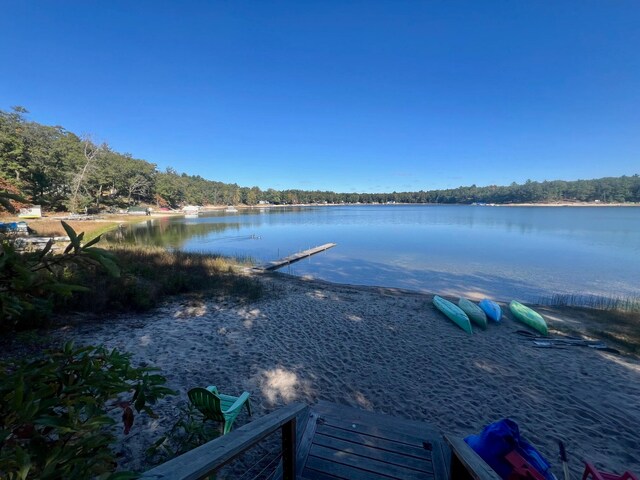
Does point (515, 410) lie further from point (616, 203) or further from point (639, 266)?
point (616, 203)

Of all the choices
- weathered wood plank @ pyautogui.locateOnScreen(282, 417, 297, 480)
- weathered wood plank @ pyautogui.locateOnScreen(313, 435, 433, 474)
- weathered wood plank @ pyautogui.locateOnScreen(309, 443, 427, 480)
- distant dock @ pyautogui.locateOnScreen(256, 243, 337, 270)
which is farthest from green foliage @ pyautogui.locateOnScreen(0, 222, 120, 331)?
distant dock @ pyautogui.locateOnScreen(256, 243, 337, 270)

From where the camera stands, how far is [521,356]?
6242 millimetres

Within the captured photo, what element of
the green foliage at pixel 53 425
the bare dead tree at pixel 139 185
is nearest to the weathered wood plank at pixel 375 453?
the green foliage at pixel 53 425

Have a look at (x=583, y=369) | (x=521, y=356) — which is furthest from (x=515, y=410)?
(x=583, y=369)

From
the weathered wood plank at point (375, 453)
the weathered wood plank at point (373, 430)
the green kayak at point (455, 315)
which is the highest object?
the weathered wood plank at point (375, 453)

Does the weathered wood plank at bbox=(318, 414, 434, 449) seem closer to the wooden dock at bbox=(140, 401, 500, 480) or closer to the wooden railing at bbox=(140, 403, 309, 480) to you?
the wooden dock at bbox=(140, 401, 500, 480)

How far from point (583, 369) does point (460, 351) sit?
2.35 meters

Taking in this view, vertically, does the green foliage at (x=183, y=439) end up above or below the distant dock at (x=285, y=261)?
above

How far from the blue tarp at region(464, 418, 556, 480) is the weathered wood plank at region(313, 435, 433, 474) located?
554 mm

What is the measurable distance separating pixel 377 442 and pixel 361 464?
357mm

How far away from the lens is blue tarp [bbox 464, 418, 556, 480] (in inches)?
104

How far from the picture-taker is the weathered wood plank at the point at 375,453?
2781mm

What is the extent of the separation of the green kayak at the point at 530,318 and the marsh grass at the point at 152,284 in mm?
8051

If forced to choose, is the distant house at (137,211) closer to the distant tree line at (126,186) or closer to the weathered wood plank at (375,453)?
the distant tree line at (126,186)
